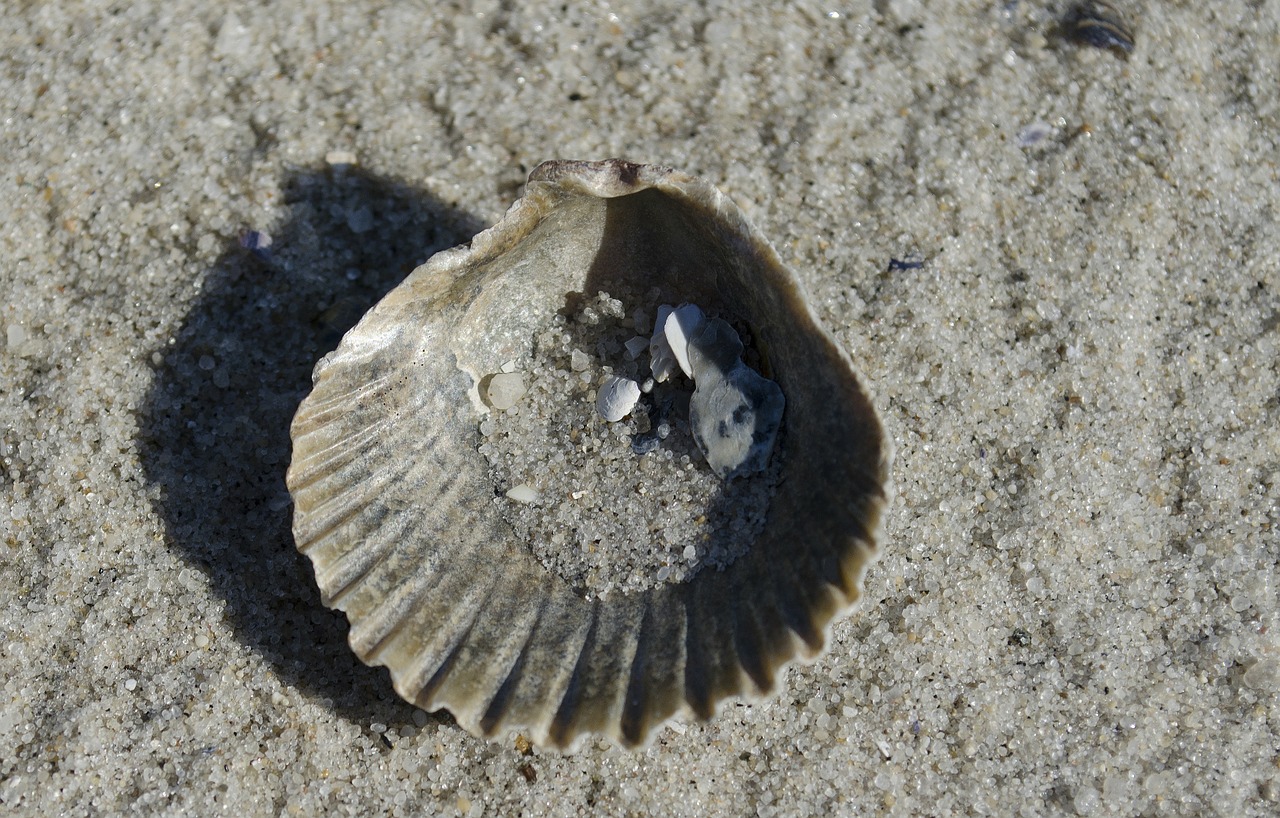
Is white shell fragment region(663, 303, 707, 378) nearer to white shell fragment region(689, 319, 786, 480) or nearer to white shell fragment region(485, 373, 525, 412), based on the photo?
white shell fragment region(689, 319, 786, 480)

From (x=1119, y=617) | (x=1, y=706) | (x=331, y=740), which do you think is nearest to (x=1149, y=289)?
(x=1119, y=617)

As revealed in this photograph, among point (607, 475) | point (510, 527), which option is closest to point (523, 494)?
point (510, 527)

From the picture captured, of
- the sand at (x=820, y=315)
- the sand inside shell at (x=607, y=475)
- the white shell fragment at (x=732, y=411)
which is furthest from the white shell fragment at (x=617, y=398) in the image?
the sand at (x=820, y=315)

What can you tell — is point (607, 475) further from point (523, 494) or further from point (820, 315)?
point (820, 315)

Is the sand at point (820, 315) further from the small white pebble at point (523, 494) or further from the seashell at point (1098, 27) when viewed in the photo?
the small white pebble at point (523, 494)

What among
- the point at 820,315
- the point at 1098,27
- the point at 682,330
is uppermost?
the point at 1098,27

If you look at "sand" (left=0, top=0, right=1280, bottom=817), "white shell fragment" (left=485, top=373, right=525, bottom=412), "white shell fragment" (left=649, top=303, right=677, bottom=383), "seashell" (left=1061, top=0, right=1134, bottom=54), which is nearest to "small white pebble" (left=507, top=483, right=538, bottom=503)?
"white shell fragment" (left=485, top=373, right=525, bottom=412)
